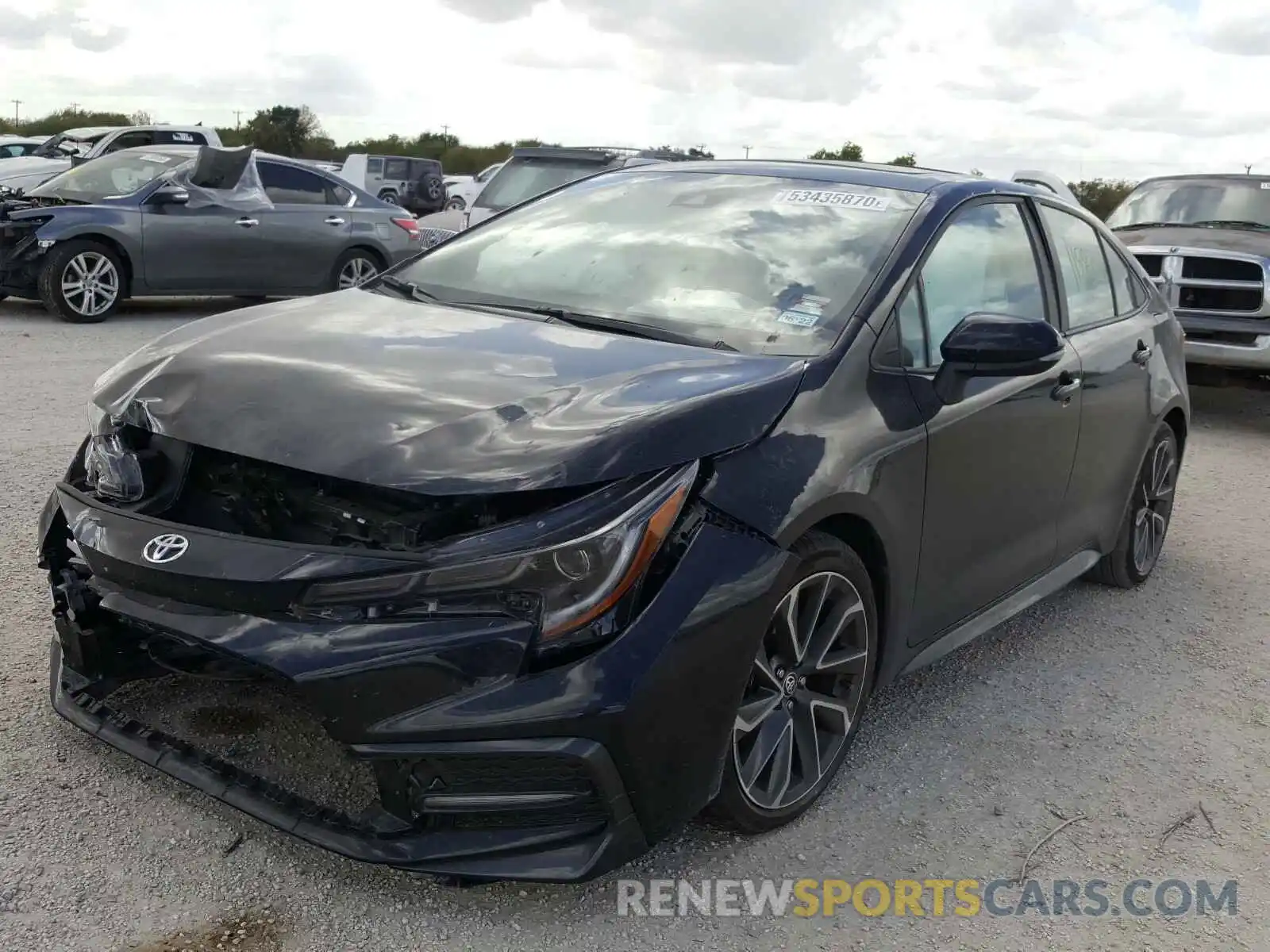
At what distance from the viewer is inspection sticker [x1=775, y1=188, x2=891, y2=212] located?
12.3 feet

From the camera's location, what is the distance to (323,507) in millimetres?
2646

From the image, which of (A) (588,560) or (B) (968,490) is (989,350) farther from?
(A) (588,560)

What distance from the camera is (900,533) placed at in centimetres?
327

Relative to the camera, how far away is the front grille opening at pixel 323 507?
8.32 feet

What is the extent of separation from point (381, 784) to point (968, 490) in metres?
1.93

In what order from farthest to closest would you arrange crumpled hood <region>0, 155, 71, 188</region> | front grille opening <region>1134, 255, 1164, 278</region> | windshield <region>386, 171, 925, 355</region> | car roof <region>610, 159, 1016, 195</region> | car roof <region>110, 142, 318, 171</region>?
1. crumpled hood <region>0, 155, 71, 188</region>
2. car roof <region>110, 142, 318, 171</region>
3. front grille opening <region>1134, 255, 1164, 278</region>
4. car roof <region>610, 159, 1016, 195</region>
5. windshield <region>386, 171, 925, 355</region>

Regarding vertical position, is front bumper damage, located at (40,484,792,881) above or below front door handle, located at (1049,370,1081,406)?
below

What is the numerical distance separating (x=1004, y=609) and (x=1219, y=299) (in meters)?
6.59

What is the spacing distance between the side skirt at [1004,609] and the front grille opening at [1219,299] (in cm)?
A: 547

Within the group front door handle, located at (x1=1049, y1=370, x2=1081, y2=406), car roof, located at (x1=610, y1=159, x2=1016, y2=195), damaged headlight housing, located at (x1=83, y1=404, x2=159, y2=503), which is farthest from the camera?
front door handle, located at (x1=1049, y1=370, x2=1081, y2=406)

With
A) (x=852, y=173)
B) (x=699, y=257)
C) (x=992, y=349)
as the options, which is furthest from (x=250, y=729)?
(x=852, y=173)

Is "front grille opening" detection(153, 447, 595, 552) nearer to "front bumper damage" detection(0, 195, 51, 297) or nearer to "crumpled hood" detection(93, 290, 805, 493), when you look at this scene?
"crumpled hood" detection(93, 290, 805, 493)

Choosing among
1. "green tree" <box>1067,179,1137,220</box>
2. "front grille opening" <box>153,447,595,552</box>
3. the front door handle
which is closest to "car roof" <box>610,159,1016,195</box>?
the front door handle

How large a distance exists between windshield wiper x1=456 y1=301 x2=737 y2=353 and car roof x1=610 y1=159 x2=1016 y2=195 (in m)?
0.96
